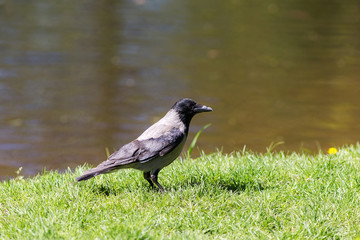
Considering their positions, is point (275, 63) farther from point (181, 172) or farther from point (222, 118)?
point (181, 172)

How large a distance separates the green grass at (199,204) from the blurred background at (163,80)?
2175mm

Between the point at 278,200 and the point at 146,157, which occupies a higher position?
the point at 146,157

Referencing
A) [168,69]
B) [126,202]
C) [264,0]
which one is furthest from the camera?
[264,0]

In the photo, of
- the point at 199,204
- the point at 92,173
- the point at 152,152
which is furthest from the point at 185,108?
the point at 92,173

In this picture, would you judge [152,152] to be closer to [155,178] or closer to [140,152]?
[140,152]

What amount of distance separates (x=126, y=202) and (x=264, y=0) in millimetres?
18332

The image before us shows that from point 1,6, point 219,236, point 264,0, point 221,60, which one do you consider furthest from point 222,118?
point 264,0

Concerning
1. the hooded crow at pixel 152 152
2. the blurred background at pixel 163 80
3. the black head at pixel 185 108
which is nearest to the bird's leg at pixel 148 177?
the hooded crow at pixel 152 152

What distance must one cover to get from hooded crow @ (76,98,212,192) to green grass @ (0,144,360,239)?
0.70 feet

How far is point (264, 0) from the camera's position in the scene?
866 inches

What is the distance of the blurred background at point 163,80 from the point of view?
333 inches

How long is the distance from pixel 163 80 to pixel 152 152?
20.5 feet

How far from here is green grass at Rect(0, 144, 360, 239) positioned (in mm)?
4184

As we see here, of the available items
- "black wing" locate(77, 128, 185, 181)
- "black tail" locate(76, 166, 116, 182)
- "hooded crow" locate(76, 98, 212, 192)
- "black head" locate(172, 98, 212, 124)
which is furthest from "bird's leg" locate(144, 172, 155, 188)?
"black head" locate(172, 98, 212, 124)
